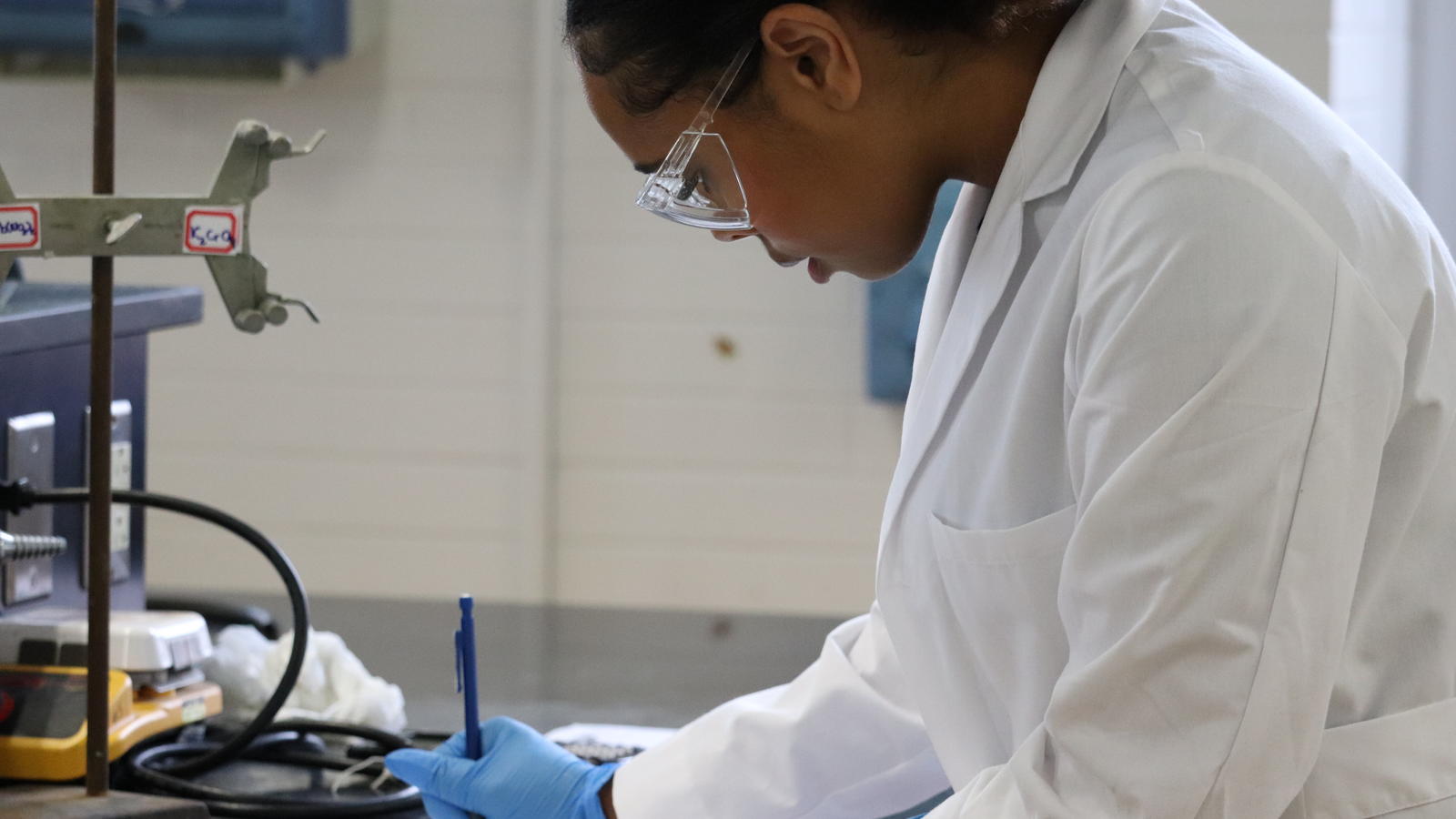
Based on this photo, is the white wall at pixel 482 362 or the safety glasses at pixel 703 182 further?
the white wall at pixel 482 362

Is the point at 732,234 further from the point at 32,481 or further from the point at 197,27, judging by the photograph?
the point at 197,27

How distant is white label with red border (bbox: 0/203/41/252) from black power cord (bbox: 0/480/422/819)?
205mm

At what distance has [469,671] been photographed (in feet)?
3.22

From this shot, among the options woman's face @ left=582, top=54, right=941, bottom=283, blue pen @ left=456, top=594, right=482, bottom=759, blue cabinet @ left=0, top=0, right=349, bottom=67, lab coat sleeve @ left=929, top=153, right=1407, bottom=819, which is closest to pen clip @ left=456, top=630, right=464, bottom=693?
blue pen @ left=456, top=594, right=482, bottom=759

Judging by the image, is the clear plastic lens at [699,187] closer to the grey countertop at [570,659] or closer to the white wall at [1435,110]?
the grey countertop at [570,659]

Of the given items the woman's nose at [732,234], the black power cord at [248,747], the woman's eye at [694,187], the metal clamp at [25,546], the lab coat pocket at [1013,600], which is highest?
the woman's eye at [694,187]

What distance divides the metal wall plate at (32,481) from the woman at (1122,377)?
57cm

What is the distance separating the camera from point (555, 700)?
4.65ft

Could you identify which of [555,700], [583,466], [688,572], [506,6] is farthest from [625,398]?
[555,700]

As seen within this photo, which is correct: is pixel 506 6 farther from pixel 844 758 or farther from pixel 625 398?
pixel 844 758

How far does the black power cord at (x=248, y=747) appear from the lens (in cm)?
96

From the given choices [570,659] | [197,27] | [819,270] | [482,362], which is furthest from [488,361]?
[819,270]

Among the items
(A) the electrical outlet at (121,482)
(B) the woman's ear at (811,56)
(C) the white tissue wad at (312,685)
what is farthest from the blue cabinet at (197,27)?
(B) the woman's ear at (811,56)

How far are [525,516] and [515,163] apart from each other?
75 centimetres
